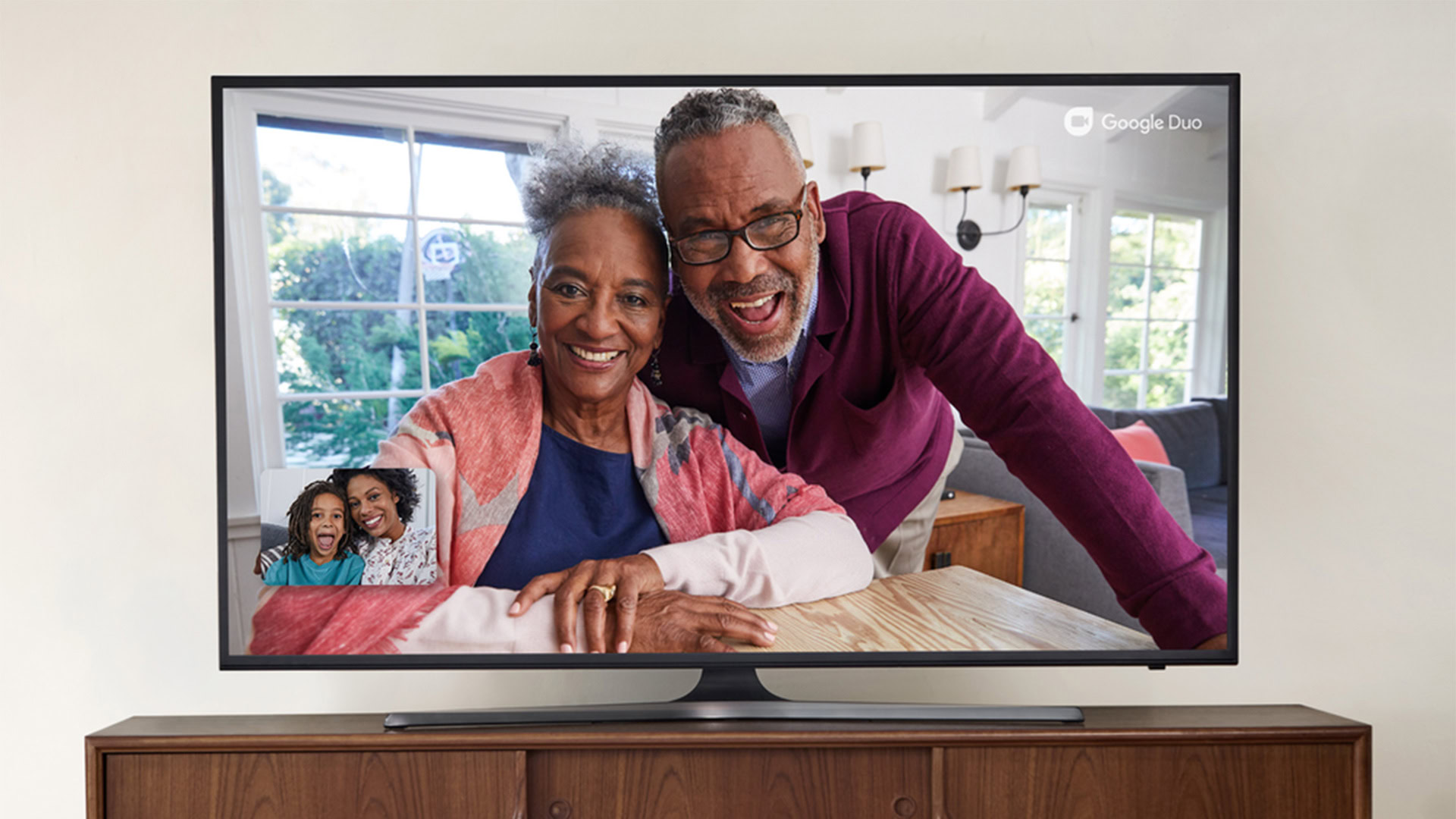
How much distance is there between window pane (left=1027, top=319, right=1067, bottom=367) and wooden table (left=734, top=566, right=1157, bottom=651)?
1.40 feet

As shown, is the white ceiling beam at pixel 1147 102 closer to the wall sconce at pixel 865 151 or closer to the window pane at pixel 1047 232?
the window pane at pixel 1047 232

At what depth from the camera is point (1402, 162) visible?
6.08 feet

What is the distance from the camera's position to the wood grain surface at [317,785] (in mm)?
1457

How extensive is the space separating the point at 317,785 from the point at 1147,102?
1906 millimetres

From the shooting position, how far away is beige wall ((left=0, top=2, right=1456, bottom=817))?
1.81m

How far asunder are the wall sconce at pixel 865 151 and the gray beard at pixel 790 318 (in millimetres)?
160

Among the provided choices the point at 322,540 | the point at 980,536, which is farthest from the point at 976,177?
the point at 322,540

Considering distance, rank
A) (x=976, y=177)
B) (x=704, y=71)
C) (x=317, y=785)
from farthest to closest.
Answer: (x=704, y=71) < (x=976, y=177) < (x=317, y=785)

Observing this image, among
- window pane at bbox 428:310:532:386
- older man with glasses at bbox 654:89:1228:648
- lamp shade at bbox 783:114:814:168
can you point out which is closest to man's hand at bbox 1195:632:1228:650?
older man with glasses at bbox 654:89:1228:648

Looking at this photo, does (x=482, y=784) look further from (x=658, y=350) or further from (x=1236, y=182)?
(x=1236, y=182)

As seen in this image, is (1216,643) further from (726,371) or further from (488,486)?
(488,486)

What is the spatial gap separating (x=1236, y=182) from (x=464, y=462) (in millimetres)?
1500

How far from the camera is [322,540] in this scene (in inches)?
60.5

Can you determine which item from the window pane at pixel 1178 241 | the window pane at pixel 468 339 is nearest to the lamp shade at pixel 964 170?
the window pane at pixel 1178 241
